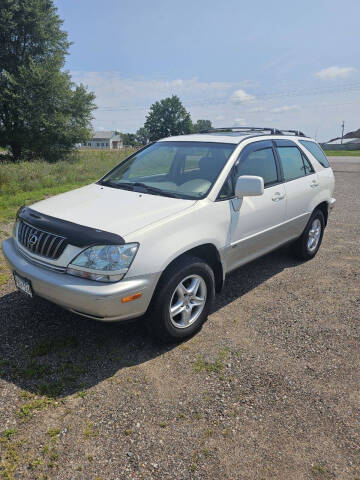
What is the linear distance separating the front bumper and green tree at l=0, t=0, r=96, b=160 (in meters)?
24.6

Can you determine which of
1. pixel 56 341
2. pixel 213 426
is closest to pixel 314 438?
pixel 213 426

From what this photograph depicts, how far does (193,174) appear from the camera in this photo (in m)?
3.72

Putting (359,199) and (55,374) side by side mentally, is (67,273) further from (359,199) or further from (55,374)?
(359,199)

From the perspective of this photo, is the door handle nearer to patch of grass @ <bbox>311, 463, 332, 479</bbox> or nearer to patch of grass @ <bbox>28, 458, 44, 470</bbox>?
patch of grass @ <bbox>311, 463, 332, 479</bbox>

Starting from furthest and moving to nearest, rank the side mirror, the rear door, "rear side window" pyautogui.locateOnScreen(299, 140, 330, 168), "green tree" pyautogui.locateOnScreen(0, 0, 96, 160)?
"green tree" pyautogui.locateOnScreen(0, 0, 96, 160)
"rear side window" pyautogui.locateOnScreen(299, 140, 330, 168)
the rear door
the side mirror

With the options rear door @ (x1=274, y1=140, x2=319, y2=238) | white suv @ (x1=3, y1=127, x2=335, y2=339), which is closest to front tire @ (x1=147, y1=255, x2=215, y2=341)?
white suv @ (x1=3, y1=127, x2=335, y2=339)

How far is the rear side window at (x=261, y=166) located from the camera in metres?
3.81

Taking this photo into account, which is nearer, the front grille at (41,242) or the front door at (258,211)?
the front grille at (41,242)

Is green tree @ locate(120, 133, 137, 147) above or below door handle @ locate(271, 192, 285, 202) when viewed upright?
above

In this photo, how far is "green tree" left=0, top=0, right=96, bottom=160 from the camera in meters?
24.1

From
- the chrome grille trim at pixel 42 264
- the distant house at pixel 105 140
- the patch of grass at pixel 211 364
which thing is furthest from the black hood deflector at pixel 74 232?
the distant house at pixel 105 140

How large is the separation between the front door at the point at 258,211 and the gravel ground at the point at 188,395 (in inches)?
26.3

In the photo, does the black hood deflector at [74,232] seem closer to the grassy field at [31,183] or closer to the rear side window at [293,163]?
the rear side window at [293,163]

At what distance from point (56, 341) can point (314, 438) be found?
2177mm
